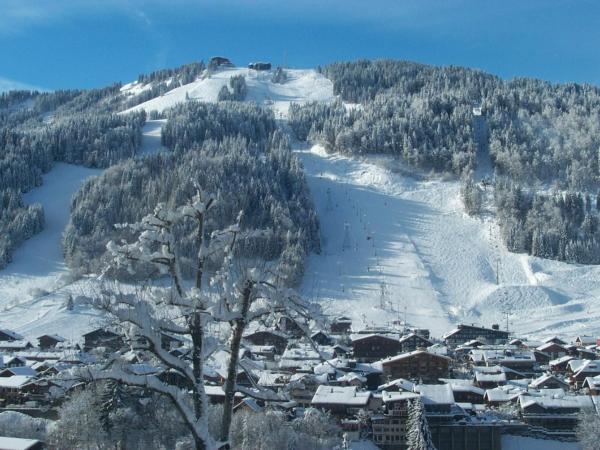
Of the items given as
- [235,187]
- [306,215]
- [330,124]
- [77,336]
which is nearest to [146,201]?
[235,187]

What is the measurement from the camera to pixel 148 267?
6750mm

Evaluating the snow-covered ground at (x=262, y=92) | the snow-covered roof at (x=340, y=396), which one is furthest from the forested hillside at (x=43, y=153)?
the snow-covered roof at (x=340, y=396)

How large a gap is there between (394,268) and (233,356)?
3164 inches

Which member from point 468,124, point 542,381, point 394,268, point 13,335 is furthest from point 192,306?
point 468,124

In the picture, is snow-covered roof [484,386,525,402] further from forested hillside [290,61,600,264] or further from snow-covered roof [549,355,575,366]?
forested hillside [290,61,600,264]

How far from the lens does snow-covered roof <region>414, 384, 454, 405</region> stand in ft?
115

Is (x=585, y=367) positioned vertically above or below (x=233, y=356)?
below

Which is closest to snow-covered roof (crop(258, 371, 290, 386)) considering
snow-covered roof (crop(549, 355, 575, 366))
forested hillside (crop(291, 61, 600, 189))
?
snow-covered roof (crop(549, 355, 575, 366))

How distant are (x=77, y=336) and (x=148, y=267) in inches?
2214

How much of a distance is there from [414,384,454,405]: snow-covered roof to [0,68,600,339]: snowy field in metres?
31.1

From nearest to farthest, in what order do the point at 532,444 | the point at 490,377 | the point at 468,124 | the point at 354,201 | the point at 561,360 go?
1. the point at 532,444
2. the point at 490,377
3. the point at 561,360
4. the point at 354,201
5. the point at 468,124

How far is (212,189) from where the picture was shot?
80875 mm

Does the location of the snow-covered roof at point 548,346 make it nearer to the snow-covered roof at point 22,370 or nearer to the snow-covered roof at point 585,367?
the snow-covered roof at point 585,367

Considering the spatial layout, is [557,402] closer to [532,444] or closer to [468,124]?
[532,444]
